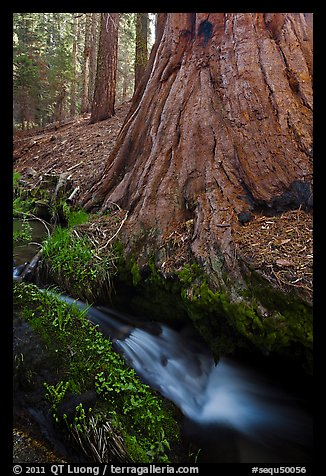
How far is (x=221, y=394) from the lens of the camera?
3188 mm

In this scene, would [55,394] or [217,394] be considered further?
[217,394]

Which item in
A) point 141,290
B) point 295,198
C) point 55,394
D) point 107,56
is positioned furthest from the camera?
point 107,56

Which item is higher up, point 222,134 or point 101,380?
point 222,134

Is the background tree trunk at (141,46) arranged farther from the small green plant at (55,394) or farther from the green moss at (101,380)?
the small green plant at (55,394)

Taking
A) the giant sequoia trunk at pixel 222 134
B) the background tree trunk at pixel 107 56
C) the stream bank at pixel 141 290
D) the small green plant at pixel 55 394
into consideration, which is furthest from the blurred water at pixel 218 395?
the background tree trunk at pixel 107 56

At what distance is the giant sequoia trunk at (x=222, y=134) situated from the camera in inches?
134

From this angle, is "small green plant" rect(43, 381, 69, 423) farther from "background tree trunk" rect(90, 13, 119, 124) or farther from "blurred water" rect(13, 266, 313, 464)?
"background tree trunk" rect(90, 13, 119, 124)

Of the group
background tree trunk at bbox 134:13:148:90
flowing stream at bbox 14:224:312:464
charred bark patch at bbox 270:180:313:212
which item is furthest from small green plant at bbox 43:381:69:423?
background tree trunk at bbox 134:13:148:90

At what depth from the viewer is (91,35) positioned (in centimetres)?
1545

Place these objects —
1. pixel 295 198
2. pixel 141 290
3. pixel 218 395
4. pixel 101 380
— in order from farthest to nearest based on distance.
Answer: pixel 141 290 < pixel 295 198 < pixel 218 395 < pixel 101 380

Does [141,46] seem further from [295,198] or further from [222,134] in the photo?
[295,198]

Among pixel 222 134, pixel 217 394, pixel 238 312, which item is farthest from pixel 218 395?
pixel 222 134

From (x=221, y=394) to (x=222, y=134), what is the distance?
292cm

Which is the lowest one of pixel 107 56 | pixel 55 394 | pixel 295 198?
pixel 55 394
